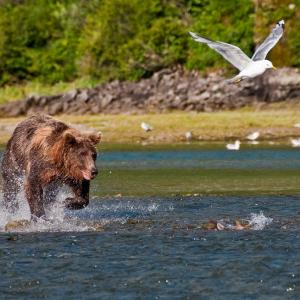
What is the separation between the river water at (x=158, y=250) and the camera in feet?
31.3

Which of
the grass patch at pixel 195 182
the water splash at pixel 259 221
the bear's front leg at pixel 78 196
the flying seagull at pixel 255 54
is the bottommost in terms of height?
the grass patch at pixel 195 182

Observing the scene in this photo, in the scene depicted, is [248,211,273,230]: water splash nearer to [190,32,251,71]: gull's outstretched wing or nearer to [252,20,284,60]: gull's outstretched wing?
[190,32,251,71]: gull's outstretched wing

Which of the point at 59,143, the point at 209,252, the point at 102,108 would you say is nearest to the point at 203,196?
the point at 59,143

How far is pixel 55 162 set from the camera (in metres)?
13.5

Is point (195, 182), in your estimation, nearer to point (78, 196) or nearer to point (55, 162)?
point (78, 196)

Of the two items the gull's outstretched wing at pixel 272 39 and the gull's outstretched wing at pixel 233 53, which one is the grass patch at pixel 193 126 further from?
the gull's outstretched wing at pixel 272 39

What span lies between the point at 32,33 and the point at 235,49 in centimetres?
2424

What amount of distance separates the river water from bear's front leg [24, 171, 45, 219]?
0.19 meters

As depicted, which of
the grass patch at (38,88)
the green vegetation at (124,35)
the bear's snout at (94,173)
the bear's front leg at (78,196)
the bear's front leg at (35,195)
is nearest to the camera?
the bear's snout at (94,173)

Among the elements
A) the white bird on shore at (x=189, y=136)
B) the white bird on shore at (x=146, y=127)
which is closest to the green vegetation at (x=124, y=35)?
the white bird on shore at (x=146, y=127)

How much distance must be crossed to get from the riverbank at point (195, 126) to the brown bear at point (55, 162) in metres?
13.7

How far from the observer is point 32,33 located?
39969mm

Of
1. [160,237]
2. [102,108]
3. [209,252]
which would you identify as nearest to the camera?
[209,252]

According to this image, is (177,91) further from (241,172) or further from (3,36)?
(241,172)
